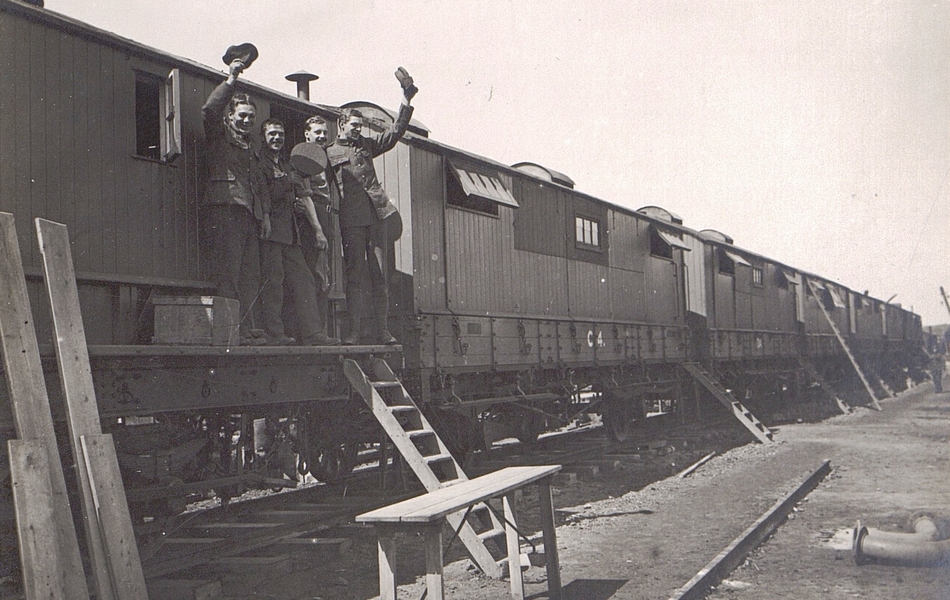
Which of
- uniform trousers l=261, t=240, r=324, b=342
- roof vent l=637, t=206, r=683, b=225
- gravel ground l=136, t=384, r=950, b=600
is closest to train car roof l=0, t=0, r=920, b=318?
uniform trousers l=261, t=240, r=324, b=342

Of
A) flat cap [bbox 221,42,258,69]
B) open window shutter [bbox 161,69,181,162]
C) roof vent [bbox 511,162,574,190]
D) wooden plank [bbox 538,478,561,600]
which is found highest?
roof vent [bbox 511,162,574,190]

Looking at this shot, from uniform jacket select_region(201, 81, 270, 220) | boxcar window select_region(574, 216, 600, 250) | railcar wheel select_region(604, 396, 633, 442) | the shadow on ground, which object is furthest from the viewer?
railcar wheel select_region(604, 396, 633, 442)

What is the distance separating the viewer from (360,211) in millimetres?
7676

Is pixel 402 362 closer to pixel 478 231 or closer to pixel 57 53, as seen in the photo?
pixel 478 231

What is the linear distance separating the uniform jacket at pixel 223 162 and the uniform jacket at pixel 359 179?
1.31 m

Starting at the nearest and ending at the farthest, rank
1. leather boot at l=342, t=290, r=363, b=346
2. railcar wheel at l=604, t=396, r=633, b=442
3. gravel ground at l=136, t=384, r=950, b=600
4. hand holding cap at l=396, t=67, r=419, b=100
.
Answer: gravel ground at l=136, t=384, r=950, b=600, hand holding cap at l=396, t=67, r=419, b=100, leather boot at l=342, t=290, r=363, b=346, railcar wheel at l=604, t=396, r=633, b=442

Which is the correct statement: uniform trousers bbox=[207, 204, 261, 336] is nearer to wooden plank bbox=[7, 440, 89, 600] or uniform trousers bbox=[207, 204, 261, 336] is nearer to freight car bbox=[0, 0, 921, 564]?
freight car bbox=[0, 0, 921, 564]

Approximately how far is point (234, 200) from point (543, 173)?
702 centimetres

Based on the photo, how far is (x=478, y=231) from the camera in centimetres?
1023

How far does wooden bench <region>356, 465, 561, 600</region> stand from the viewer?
4344mm

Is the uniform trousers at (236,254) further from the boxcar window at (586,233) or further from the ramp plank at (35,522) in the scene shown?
the boxcar window at (586,233)

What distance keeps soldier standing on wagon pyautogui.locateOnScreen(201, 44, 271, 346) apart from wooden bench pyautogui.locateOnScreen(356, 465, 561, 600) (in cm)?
217

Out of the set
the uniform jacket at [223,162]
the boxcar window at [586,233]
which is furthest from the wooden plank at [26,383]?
the boxcar window at [586,233]

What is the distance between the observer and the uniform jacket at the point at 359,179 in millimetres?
7617
